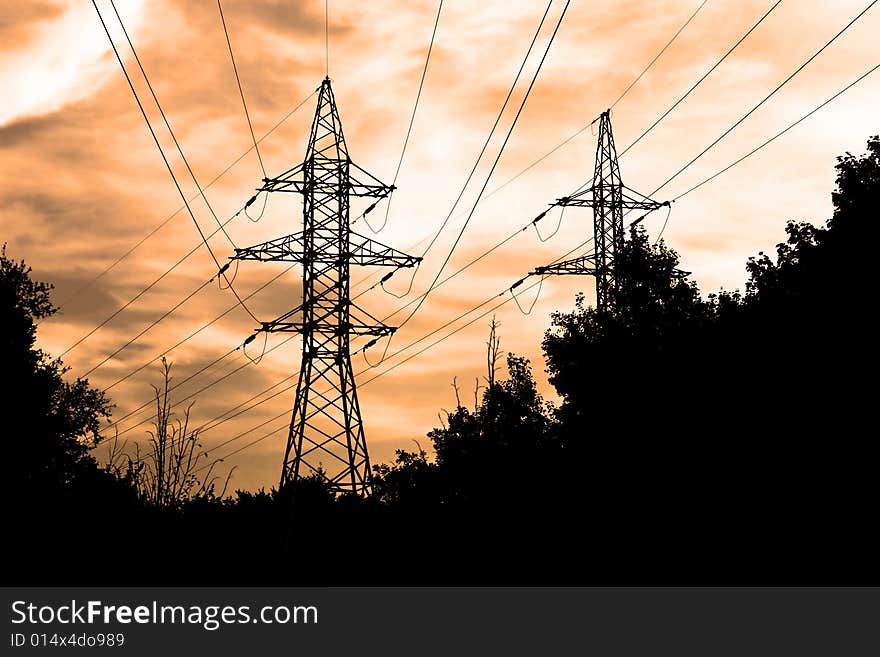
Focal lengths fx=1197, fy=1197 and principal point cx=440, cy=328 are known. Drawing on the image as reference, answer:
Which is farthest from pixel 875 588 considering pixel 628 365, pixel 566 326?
pixel 566 326

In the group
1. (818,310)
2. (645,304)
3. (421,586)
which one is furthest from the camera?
(645,304)

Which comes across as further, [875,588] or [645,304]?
[645,304]

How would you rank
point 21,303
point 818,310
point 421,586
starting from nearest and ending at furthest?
point 818,310 < point 421,586 < point 21,303

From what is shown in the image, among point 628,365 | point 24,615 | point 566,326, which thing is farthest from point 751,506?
point 566,326

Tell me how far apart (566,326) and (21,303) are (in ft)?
95.4

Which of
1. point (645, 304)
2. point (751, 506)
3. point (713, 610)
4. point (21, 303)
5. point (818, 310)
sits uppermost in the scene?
point (21, 303)

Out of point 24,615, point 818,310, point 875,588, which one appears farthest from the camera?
point 818,310

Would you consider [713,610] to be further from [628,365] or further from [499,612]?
[628,365]

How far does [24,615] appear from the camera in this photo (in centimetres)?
2539

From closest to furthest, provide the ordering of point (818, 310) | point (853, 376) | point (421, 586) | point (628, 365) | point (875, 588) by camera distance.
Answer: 1. point (875, 588)
2. point (853, 376)
3. point (818, 310)
4. point (421, 586)
5. point (628, 365)

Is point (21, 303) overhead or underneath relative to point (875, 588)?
overhead

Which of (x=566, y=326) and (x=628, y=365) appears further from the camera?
(x=566, y=326)

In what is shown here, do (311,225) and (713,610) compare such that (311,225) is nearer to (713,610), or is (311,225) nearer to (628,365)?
(628,365)

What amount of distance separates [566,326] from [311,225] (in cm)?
1943
